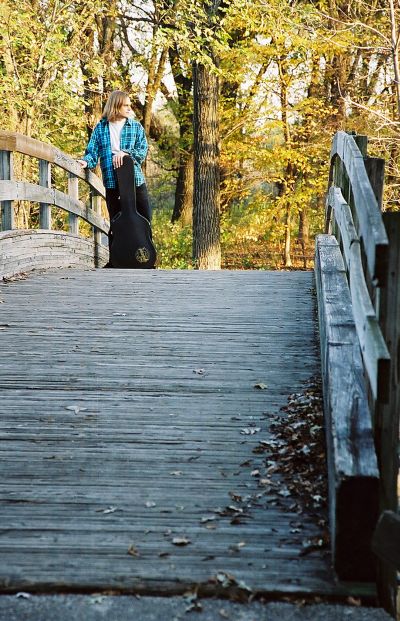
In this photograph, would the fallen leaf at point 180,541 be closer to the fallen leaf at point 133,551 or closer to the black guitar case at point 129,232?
the fallen leaf at point 133,551

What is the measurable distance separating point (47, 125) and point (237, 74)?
215 inches

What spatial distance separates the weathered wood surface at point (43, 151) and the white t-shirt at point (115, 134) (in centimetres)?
57

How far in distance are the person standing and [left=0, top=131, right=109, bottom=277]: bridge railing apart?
37cm

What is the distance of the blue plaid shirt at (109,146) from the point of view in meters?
9.67

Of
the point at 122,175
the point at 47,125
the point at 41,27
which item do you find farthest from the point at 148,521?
the point at 47,125

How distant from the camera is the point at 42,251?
9.21 metres


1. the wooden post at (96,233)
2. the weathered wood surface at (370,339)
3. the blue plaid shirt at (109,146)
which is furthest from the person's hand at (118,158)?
the weathered wood surface at (370,339)

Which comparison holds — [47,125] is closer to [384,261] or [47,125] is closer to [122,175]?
[122,175]

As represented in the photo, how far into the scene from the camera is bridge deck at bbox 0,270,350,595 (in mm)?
2953

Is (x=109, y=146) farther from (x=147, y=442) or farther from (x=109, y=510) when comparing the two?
(x=109, y=510)

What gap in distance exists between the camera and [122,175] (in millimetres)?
9648

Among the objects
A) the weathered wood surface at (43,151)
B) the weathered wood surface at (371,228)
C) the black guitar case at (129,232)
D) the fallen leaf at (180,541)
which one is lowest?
the fallen leaf at (180,541)

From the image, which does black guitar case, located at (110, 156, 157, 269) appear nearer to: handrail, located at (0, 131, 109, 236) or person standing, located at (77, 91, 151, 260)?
person standing, located at (77, 91, 151, 260)

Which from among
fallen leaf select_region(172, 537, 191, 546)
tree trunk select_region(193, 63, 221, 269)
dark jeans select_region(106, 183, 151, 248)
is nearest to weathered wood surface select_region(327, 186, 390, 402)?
fallen leaf select_region(172, 537, 191, 546)
